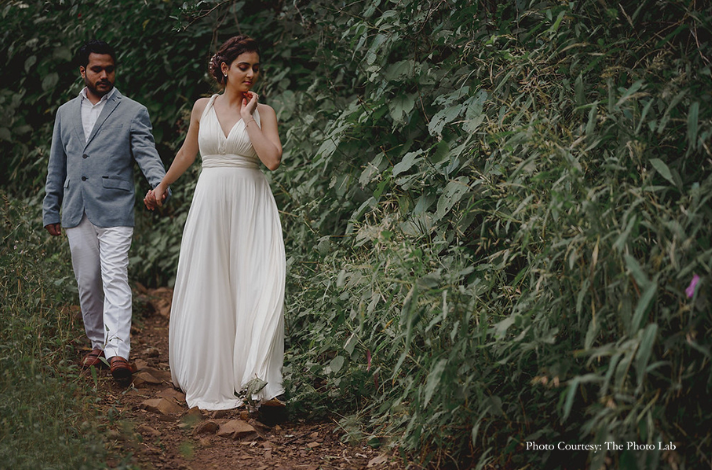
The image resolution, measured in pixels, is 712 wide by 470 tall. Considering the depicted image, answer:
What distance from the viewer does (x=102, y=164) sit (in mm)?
4469

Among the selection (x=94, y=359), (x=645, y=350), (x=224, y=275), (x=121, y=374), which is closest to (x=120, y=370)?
(x=121, y=374)

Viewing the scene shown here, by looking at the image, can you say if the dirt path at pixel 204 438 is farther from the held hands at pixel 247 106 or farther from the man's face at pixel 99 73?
the man's face at pixel 99 73

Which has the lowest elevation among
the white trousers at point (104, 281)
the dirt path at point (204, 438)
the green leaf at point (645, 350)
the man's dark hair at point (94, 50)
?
the dirt path at point (204, 438)

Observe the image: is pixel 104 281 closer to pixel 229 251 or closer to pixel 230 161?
pixel 229 251

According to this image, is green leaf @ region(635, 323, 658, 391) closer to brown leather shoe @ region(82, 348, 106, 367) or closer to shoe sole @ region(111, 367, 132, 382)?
shoe sole @ region(111, 367, 132, 382)

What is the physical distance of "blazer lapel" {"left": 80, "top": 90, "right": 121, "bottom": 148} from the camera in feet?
14.8

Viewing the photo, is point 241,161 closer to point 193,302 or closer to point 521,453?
point 193,302

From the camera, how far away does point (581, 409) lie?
2.69m

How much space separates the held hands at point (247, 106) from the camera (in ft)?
12.9

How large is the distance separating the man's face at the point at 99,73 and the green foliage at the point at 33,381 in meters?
1.20

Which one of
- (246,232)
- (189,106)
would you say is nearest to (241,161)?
(246,232)

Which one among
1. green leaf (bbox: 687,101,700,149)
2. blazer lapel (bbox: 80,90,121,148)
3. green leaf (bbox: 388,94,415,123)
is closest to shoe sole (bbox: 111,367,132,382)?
blazer lapel (bbox: 80,90,121,148)

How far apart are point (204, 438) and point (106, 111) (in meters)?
2.39

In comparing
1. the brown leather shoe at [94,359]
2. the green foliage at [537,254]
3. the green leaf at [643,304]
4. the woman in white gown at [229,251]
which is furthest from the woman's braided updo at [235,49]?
the green leaf at [643,304]
